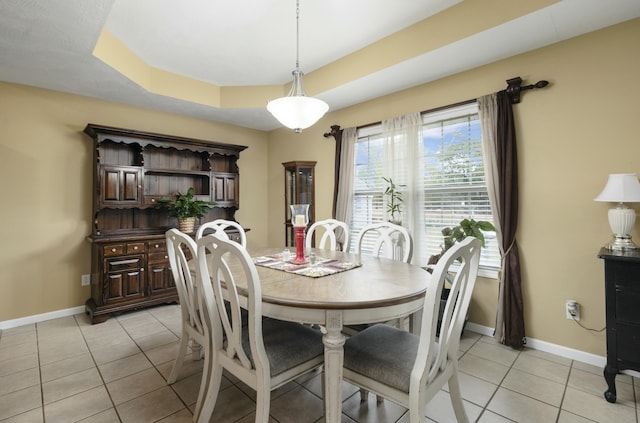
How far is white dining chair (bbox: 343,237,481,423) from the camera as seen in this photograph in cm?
121

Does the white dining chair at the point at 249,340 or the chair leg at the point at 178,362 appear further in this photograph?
the chair leg at the point at 178,362

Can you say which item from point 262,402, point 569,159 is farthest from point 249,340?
point 569,159

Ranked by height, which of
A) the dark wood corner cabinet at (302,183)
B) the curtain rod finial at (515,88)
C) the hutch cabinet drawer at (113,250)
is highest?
the curtain rod finial at (515,88)

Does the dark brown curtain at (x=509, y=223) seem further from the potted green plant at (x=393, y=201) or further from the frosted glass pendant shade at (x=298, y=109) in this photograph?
the frosted glass pendant shade at (x=298, y=109)

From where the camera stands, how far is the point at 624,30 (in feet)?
6.99

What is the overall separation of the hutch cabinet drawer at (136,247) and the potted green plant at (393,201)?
9.26 feet

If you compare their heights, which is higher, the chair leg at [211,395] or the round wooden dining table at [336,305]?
the round wooden dining table at [336,305]

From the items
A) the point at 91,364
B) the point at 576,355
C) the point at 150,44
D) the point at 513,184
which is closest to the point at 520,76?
the point at 513,184

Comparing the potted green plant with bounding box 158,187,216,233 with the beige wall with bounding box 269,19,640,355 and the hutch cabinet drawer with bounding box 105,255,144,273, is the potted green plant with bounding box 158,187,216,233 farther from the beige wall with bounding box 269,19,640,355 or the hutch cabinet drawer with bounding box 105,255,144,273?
the beige wall with bounding box 269,19,640,355

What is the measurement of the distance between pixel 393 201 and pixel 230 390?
236 cm

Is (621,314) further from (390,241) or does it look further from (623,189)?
(390,241)

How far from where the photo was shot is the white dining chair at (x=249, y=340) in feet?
4.33

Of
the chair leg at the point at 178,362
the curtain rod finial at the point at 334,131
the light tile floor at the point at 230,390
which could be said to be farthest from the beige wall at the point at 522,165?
the chair leg at the point at 178,362

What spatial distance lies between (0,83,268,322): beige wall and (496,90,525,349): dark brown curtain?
13.6 feet
